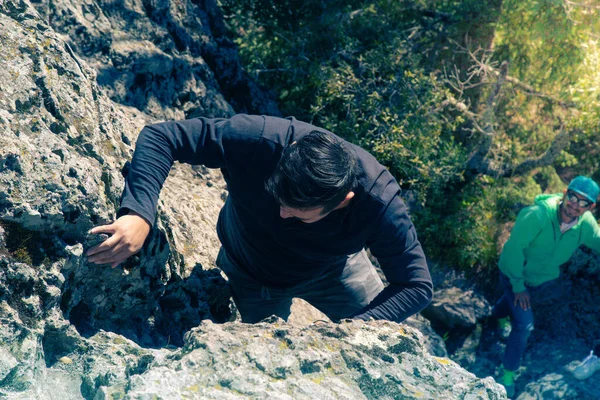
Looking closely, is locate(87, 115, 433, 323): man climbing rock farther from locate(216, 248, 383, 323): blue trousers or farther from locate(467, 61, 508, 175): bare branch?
locate(467, 61, 508, 175): bare branch

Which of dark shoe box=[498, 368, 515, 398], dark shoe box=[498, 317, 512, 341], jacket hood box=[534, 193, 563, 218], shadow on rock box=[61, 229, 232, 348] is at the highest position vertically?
jacket hood box=[534, 193, 563, 218]

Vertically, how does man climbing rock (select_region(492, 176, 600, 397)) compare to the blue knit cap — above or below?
below

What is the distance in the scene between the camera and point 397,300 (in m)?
3.29

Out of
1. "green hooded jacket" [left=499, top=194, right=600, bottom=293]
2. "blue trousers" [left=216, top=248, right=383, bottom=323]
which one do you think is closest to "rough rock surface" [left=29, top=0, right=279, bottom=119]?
"blue trousers" [left=216, top=248, right=383, bottom=323]

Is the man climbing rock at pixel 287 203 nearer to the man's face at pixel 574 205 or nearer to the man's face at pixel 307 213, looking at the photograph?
the man's face at pixel 307 213

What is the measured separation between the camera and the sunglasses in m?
5.23

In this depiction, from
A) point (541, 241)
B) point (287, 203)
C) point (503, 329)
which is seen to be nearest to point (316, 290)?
point (287, 203)

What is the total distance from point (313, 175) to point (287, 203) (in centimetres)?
20

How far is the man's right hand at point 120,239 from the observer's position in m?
2.85

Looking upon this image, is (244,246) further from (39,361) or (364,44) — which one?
A: (364,44)

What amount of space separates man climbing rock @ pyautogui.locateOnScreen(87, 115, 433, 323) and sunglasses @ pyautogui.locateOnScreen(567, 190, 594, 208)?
2653mm

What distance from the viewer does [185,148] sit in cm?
315

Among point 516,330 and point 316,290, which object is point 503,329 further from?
point 316,290

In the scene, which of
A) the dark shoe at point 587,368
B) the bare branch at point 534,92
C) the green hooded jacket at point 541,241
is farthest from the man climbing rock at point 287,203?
the bare branch at point 534,92
